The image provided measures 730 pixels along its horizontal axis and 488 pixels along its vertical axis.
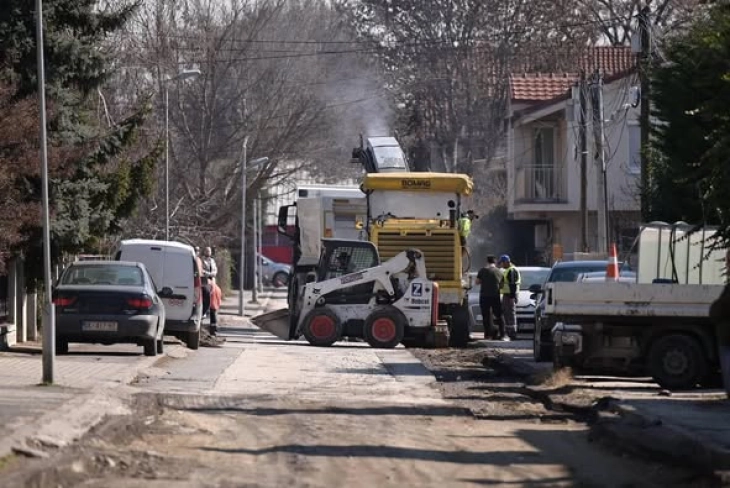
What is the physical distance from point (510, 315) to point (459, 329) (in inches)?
105

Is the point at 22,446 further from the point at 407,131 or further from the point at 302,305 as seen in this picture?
the point at 407,131

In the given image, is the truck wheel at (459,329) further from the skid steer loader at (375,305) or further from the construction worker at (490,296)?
the construction worker at (490,296)

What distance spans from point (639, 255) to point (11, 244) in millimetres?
9328

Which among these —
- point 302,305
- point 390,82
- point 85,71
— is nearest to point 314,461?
point 85,71

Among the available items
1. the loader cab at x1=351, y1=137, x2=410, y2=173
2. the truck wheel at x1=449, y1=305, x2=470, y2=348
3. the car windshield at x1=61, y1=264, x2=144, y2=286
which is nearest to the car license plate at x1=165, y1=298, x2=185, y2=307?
the car windshield at x1=61, y1=264, x2=144, y2=286

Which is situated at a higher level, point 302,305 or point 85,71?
point 85,71

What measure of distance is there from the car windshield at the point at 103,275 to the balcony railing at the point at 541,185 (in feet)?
89.8

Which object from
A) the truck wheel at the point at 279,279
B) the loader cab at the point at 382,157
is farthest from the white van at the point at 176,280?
the truck wheel at the point at 279,279

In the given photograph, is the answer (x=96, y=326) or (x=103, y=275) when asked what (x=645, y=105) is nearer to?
(x=103, y=275)

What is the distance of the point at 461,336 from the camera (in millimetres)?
29469

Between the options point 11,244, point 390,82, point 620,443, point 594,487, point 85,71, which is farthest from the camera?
point 390,82

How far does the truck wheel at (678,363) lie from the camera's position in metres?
18.5

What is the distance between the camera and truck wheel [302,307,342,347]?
91.7 ft

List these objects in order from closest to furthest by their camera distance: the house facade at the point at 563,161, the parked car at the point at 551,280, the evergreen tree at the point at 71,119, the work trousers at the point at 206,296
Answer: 1. the parked car at the point at 551,280
2. the evergreen tree at the point at 71,119
3. the work trousers at the point at 206,296
4. the house facade at the point at 563,161
